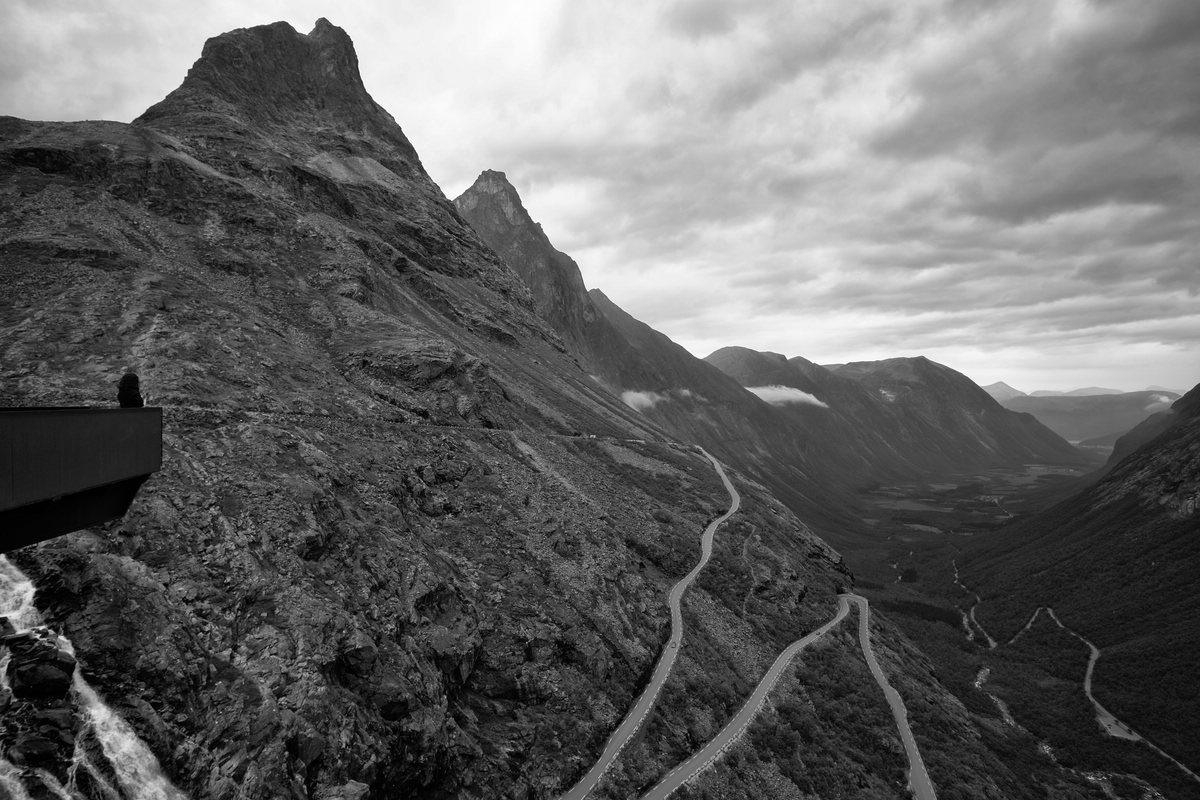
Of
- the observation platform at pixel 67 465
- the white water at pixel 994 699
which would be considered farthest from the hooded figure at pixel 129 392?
the white water at pixel 994 699

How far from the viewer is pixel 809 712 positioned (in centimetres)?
4741

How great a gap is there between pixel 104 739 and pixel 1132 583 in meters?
201

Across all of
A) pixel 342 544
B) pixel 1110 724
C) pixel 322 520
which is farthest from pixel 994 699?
pixel 322 520

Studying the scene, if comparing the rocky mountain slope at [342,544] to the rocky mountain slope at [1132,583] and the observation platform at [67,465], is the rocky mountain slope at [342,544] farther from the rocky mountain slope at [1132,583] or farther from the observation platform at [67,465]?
the rocky mountain slope at [1132,583]

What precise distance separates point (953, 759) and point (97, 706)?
210 ft

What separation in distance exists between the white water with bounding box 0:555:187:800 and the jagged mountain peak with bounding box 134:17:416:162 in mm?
89725

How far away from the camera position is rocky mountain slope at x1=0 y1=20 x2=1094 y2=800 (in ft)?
70.2

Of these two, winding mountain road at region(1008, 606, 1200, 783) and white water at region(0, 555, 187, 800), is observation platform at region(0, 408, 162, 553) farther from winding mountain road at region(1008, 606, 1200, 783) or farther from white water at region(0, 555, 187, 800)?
winding mountain road at region(1008, 606, 1200, 783)

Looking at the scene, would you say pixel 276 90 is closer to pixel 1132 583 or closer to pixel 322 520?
pixel 322 520

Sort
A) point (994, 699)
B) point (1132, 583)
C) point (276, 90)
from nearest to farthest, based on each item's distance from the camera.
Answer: point (994, 699), point (276, 90), point (1132, 583)

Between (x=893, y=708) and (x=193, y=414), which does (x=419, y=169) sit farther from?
(x=893, y=708)

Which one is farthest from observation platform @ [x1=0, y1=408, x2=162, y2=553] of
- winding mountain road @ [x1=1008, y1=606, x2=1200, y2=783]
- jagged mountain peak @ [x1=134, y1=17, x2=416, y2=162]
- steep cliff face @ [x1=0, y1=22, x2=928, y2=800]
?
winding mountain road @ [x1=1008, y1=606, x2=1200, y2=783]

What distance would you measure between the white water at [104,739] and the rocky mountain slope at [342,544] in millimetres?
341

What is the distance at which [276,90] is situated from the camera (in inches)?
4488
